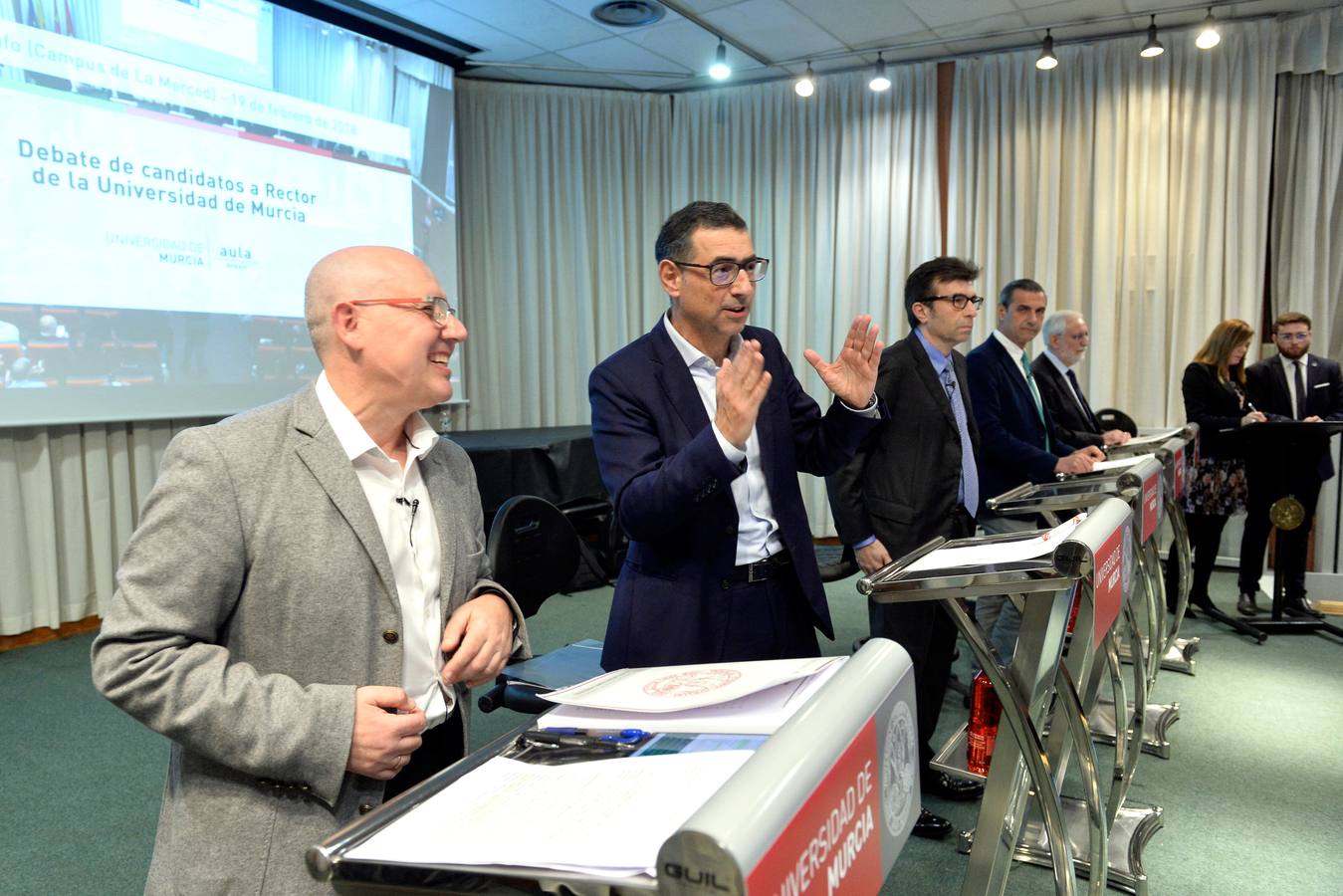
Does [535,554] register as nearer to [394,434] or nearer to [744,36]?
[394,434]

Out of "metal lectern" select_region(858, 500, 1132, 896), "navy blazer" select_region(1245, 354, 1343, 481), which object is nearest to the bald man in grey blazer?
"metal lectern" select_region(858, 500, 1132, 896)

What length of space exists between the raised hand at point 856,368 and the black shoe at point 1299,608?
13.8ft

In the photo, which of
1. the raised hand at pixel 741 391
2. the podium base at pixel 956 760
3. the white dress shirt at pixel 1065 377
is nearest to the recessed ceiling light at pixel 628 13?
the white dress shirt at pixel 1065 377

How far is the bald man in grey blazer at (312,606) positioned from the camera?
0.94 metres

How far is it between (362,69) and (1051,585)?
213 inches

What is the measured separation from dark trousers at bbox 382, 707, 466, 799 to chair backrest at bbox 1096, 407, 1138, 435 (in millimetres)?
4908

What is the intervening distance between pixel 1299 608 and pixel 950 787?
3.18 m

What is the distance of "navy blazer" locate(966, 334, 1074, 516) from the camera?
3354mm

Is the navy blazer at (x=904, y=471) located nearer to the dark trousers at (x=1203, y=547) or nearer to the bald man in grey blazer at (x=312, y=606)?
the bald man in grey blazer at (x=312, y=606)

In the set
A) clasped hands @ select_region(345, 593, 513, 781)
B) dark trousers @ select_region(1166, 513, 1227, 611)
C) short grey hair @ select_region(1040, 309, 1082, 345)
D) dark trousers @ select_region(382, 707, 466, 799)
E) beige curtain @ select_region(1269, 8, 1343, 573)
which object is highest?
beige curtain @ select_region(1269, 8, 1343, 573)

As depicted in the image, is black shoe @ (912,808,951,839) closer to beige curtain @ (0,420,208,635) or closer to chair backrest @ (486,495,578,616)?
chair backrest @ (486,495,578,616)

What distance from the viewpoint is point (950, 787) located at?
2.73m

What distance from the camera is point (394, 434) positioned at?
3.96 ft

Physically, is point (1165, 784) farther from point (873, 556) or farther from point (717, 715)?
point (717, 715)
